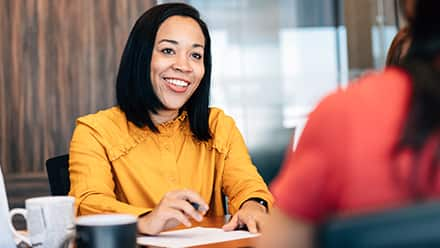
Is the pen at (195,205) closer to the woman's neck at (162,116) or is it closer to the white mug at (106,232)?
the white mug at (106,232)

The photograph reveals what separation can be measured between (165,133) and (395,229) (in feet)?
5.86

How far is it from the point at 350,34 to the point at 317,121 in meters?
4.01

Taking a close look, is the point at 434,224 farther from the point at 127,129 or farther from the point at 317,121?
the point at 127,129

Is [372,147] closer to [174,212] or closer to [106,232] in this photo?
[106,232]

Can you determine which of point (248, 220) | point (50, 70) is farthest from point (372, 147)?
point (50, 70)

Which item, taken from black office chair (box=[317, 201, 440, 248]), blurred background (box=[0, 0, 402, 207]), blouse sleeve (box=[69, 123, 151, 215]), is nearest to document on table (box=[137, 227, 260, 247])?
blouse sleeve (box=[69, 123, 151, 215])

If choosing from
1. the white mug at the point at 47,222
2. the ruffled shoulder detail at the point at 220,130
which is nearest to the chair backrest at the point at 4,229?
the white mug at the point at 47,222

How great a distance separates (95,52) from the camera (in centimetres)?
400

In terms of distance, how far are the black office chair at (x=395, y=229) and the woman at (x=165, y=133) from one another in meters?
1.54

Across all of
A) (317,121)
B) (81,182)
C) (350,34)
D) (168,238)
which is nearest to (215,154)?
(81,182)

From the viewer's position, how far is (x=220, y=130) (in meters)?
2.38

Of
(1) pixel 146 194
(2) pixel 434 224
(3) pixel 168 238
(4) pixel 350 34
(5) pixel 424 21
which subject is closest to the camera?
(2) pixel 434 224

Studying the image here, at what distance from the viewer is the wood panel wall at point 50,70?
3971mm

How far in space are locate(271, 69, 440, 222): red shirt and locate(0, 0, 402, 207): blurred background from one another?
3378mm
